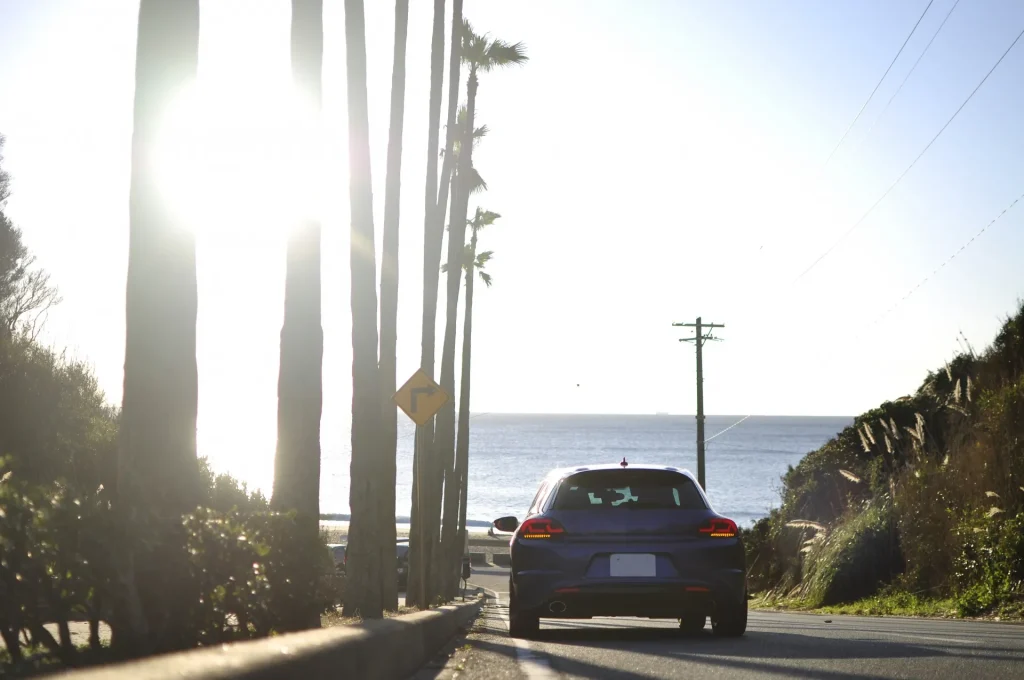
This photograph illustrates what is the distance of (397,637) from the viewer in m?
8.13

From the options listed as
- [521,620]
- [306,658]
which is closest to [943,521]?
[521,620]

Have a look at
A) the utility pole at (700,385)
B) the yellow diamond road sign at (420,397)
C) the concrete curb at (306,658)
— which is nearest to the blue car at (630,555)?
the concrete curb at (306,658)

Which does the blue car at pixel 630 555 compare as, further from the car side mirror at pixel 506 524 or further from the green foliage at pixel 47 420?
the green foliage at pixel 47 420

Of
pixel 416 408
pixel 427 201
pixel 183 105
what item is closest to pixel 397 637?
pixel 183 105

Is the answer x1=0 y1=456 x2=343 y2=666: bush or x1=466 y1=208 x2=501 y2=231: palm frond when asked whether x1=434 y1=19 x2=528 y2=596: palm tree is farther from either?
x1=0 y1=456 x2=343 y2=666: bush

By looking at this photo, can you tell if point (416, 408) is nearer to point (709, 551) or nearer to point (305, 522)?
point (709, 551)

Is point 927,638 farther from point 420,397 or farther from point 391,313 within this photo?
point 391,313

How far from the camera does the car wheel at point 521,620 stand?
11347 millimetres

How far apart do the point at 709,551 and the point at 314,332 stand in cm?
430

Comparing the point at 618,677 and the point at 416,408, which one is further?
the point at 416,408

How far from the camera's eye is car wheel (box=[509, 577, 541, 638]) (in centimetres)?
1135

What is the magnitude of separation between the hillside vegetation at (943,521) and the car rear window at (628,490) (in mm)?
7901

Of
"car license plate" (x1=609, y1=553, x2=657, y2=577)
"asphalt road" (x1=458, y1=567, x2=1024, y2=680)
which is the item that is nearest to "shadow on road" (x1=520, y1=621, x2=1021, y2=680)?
"asphalt road" (x1=458, y1=567, x2=1024, y2=680)

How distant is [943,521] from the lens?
21438 mm
